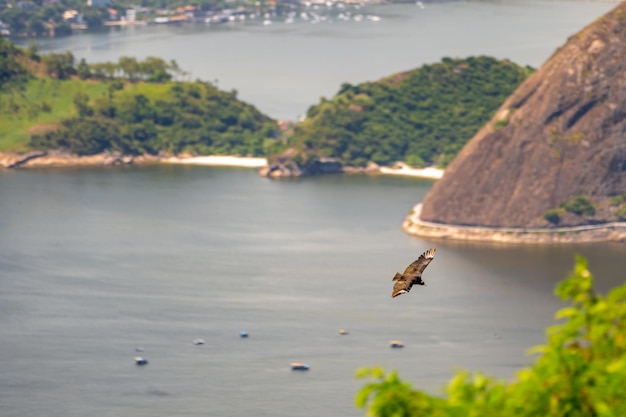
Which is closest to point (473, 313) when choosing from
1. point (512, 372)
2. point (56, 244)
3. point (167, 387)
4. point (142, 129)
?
point (512, 372)

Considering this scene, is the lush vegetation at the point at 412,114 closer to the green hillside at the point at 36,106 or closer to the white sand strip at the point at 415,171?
the white sand strip at the point at 415,171

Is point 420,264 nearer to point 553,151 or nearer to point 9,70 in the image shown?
point 553,151

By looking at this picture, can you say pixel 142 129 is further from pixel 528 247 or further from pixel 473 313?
pixel 473 313

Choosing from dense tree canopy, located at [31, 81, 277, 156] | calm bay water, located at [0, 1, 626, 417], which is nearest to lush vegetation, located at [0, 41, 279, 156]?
dense tree canopy, located at [31, 81, 277, 156]

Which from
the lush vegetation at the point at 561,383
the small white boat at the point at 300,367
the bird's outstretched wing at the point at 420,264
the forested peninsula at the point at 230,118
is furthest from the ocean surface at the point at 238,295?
the lush vegetation at the point at 561,383

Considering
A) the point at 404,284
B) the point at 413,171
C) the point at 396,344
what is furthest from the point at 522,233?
the point at 404,284
